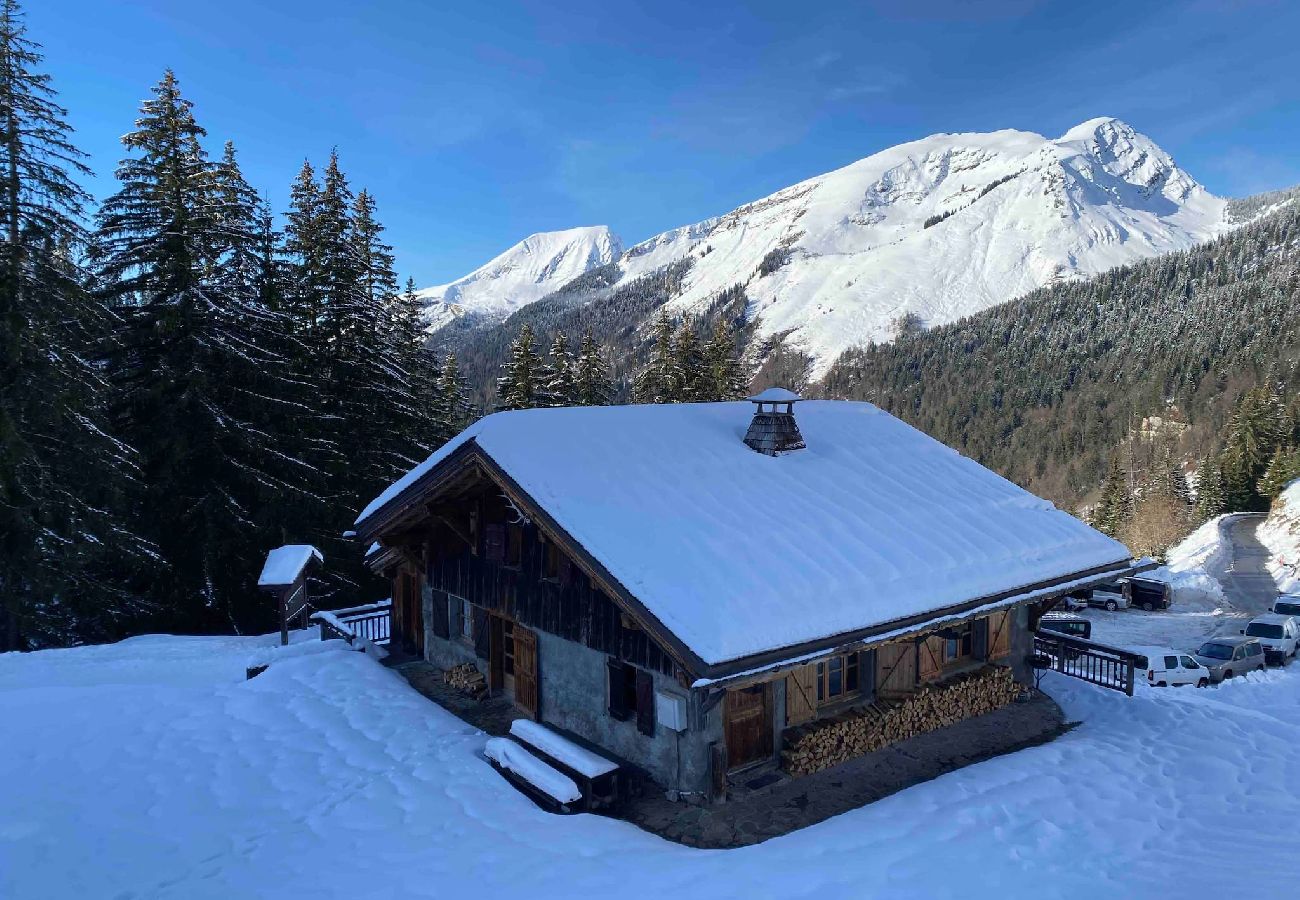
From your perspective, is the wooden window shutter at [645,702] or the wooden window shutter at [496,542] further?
the wooden window shutter at [496,542]

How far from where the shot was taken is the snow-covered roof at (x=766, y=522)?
9.89 metres

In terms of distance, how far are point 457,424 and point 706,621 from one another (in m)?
35.1

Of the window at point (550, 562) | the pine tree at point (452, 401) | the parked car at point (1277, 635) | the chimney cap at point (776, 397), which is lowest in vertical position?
the parked car at point (1277, 635)

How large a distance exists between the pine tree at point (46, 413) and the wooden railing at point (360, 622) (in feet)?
18.2

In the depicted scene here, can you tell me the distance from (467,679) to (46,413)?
42.4 ft

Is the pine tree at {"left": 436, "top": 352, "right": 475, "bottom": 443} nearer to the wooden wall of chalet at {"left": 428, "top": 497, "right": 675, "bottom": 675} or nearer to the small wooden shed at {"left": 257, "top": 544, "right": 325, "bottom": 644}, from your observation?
the small wooden shed at {"left": 257, "top": 544, "right": 325, "bottom": 644}

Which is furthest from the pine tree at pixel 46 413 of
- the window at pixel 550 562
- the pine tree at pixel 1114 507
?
the pine tree at pixel 1114 507

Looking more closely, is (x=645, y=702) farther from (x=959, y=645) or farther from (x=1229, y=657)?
(x=1229, y=657)

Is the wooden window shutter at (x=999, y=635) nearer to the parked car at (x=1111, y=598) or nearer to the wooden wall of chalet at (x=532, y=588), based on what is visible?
the wooden wall of chalet at (x=532, y=588)

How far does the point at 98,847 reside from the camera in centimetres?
916

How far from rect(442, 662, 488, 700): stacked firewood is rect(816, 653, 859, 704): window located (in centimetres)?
691

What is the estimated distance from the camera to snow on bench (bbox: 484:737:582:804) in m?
10.1

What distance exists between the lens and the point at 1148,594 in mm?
41531

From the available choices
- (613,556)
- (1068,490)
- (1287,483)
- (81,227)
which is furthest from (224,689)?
(1068,490)
